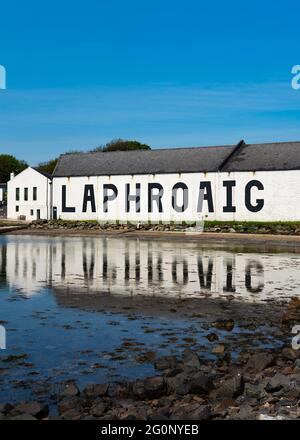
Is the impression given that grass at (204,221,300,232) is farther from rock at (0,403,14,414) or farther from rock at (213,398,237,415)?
rock at (0,403,14,414)

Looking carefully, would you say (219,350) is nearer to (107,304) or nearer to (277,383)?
(277,383)

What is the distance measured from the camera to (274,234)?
4700cm

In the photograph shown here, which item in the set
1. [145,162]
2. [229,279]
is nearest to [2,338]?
[229,279]

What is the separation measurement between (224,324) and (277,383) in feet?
14.7

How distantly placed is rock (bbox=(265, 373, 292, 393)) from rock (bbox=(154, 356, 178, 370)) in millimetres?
1760

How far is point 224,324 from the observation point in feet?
42.1

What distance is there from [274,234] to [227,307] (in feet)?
108

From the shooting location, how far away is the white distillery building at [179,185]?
52062 millimetres

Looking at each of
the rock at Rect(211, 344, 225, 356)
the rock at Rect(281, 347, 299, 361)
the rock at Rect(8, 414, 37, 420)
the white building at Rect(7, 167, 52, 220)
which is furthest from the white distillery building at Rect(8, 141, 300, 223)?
the rock at Rect(8, 414, 37, 420)

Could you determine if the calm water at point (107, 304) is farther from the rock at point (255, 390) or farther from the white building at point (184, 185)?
the white building at point (184, 185)

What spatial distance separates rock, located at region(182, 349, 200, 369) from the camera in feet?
31.2
